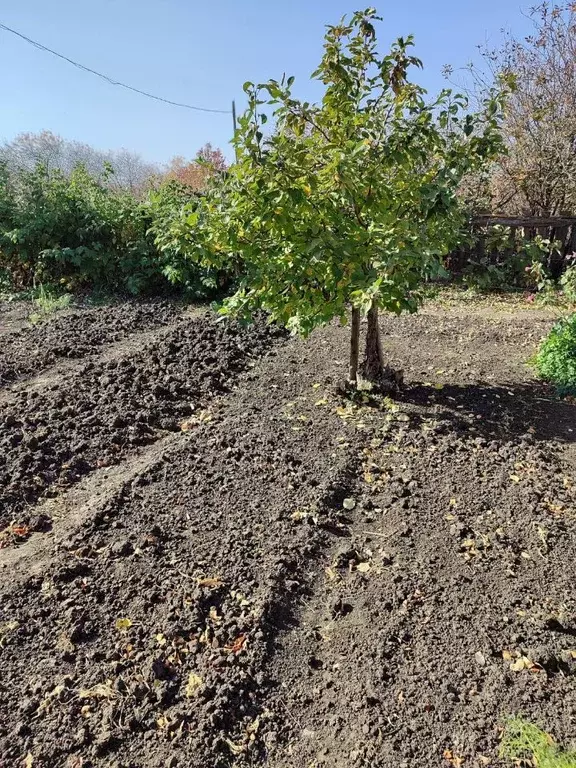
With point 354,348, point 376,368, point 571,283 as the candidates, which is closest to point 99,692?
point 354,348

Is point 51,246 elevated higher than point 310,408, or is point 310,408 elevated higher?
point 51,246

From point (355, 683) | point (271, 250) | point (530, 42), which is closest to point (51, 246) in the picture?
point (271, 250)

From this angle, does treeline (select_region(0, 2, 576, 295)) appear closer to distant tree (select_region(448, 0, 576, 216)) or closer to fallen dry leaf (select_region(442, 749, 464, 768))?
distant tree (select_region(448, 0, 576, 216))

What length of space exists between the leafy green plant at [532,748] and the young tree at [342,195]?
1.85 metres

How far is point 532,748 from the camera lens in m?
1.70

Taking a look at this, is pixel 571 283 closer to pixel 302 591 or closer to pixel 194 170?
pixel 302 591

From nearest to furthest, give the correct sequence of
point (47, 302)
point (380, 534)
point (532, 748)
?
point (532, 748), point (380, 534), point (47, 302)

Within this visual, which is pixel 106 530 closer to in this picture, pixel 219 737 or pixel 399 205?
pixel 219 737

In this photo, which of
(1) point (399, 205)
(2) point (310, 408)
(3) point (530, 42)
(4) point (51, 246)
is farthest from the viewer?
(3) point (530, 42)

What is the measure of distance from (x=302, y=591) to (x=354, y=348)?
6.61 ft

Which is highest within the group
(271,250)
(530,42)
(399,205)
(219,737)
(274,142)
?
(530,42)

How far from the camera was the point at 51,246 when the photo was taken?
25.9 feet

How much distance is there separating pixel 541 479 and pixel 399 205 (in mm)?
1806

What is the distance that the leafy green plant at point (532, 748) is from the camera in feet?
5.41
